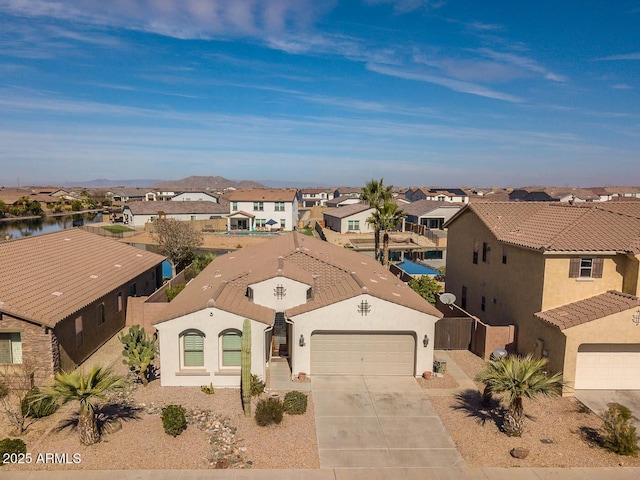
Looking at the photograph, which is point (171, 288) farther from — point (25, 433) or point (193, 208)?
point (193, 208)

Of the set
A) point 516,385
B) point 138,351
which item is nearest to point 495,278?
point 516,385

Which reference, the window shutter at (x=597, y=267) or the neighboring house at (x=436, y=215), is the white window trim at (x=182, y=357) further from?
the neighboring house at (x=436, y=215)

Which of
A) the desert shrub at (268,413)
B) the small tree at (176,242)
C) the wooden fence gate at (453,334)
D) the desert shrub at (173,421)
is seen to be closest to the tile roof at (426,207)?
the small tree at (176,242)

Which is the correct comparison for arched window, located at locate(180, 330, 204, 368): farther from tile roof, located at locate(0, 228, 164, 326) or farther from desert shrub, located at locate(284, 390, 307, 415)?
tile roof, located at locate(0, 228, 164, 326)

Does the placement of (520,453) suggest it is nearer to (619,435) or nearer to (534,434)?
(534,434)

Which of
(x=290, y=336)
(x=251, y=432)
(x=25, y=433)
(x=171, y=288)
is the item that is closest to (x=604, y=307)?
(x=290, y=336)
